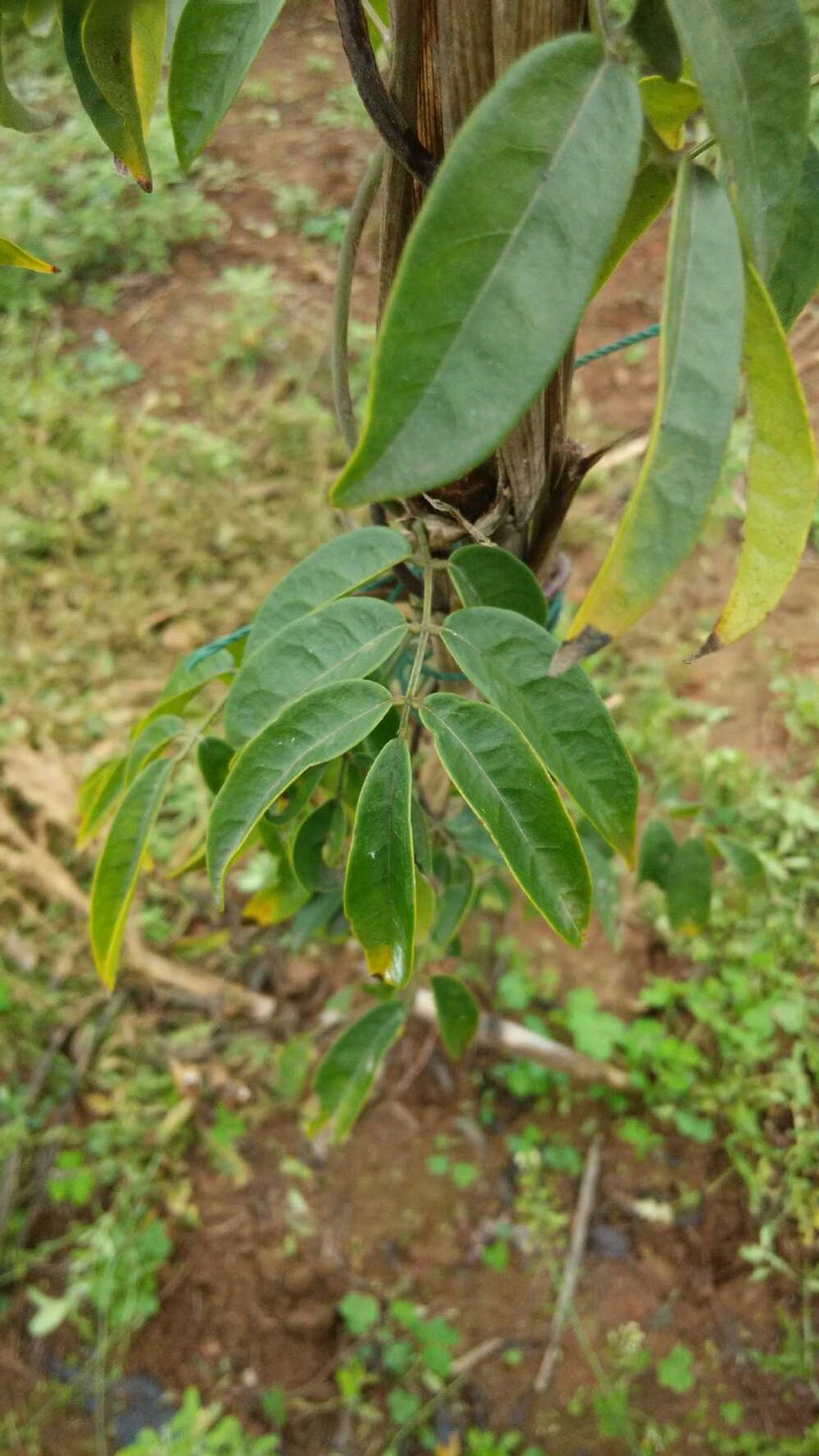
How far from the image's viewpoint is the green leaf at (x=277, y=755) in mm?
557

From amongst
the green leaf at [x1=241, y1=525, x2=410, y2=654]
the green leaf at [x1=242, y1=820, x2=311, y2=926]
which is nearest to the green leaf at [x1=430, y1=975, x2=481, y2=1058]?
the green leaf at [x1=242, y1=820, x2=311, y2=926]

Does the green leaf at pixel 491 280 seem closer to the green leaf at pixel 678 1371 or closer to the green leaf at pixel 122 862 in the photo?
the green leaf at pixel 122 862

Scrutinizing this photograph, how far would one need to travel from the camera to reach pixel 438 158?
525mm

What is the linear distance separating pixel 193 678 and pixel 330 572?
0.20 metres

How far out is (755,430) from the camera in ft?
1.25

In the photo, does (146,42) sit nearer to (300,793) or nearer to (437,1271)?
(300,793)

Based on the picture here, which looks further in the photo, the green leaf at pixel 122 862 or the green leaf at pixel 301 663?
the green leaf at pixel 122 862

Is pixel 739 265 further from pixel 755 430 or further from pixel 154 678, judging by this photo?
pixel 154 678

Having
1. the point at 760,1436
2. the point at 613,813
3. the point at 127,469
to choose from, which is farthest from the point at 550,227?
the point at 127,469

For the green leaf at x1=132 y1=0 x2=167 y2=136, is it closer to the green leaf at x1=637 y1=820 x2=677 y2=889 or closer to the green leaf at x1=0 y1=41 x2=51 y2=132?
the green leaf at x1=0 y1=41 x2=51 y2=132

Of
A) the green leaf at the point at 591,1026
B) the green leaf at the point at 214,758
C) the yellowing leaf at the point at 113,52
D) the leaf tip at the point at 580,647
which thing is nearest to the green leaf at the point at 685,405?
the leaf tip at the point at 580,647

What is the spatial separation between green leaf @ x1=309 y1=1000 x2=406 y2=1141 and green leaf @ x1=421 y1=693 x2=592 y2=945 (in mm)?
543

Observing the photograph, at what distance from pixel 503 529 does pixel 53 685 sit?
1.74m

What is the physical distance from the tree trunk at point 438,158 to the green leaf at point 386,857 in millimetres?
182
